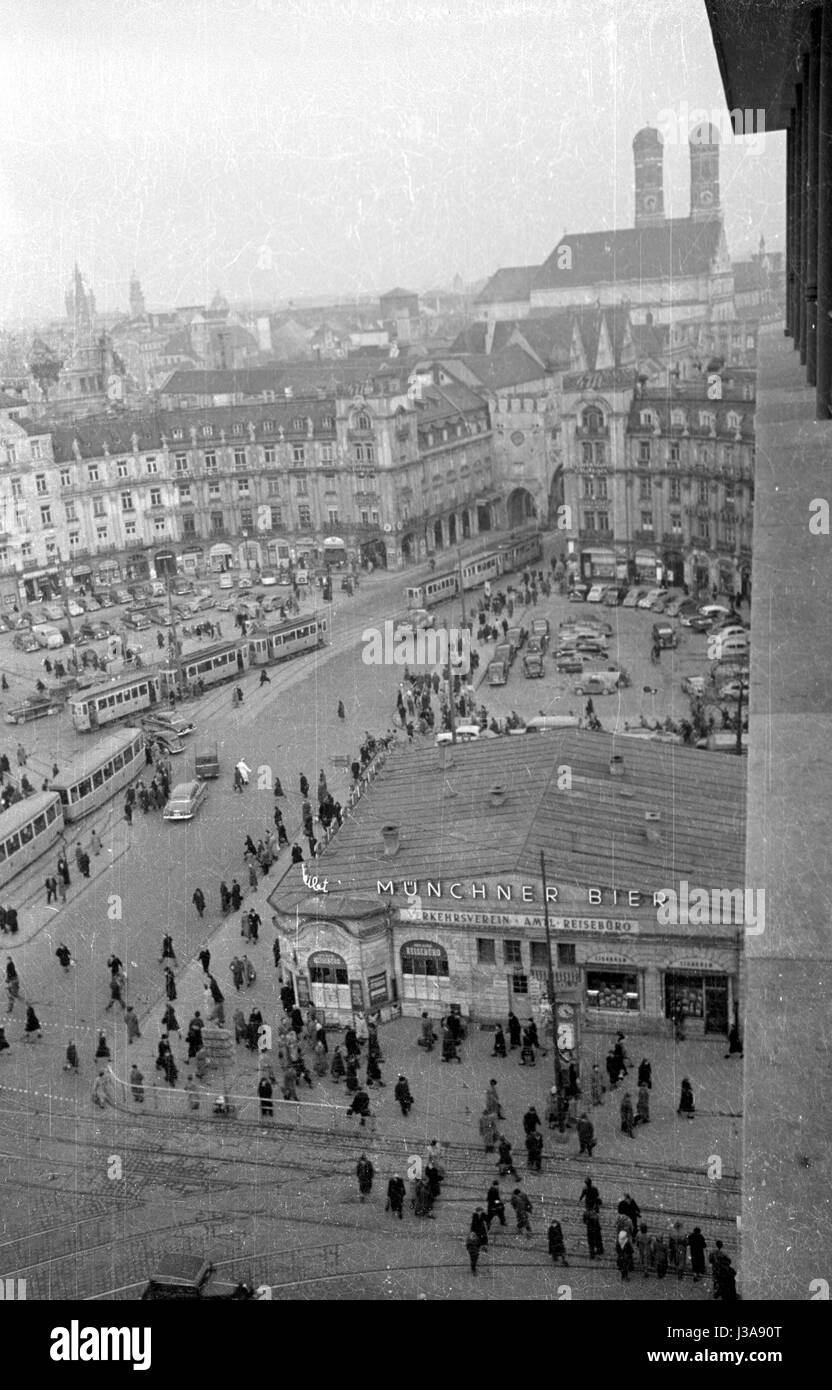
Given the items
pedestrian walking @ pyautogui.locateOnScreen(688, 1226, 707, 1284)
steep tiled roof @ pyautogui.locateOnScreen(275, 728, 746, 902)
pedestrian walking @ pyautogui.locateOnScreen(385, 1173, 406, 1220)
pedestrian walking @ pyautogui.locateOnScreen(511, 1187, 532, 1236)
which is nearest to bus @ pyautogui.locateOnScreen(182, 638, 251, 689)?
steep tiled roof @ pyautogui.locateOnScreen(275, 728, 746, 902)

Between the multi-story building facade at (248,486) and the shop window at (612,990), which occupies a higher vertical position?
the multi-story building facade at (248,486)

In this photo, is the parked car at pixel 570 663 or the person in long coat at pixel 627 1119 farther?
the parked car at pixel 570 663

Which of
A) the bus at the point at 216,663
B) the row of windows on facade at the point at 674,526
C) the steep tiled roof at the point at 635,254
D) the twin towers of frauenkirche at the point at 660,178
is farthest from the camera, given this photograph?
the twin towers of frauenkirche at the point at 660,178

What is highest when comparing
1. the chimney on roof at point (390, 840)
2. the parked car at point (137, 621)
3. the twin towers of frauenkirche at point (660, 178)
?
the twin towers of frauenkirche at point (660, 178)

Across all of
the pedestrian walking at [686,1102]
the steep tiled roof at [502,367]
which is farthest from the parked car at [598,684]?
the steep tiled roof at [502,367]

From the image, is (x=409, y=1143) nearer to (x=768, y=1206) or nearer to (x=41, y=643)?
(x=768, y=1206)

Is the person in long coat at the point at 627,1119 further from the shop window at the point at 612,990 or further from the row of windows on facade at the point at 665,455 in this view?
the row of windows on facade at the point at 665,455
